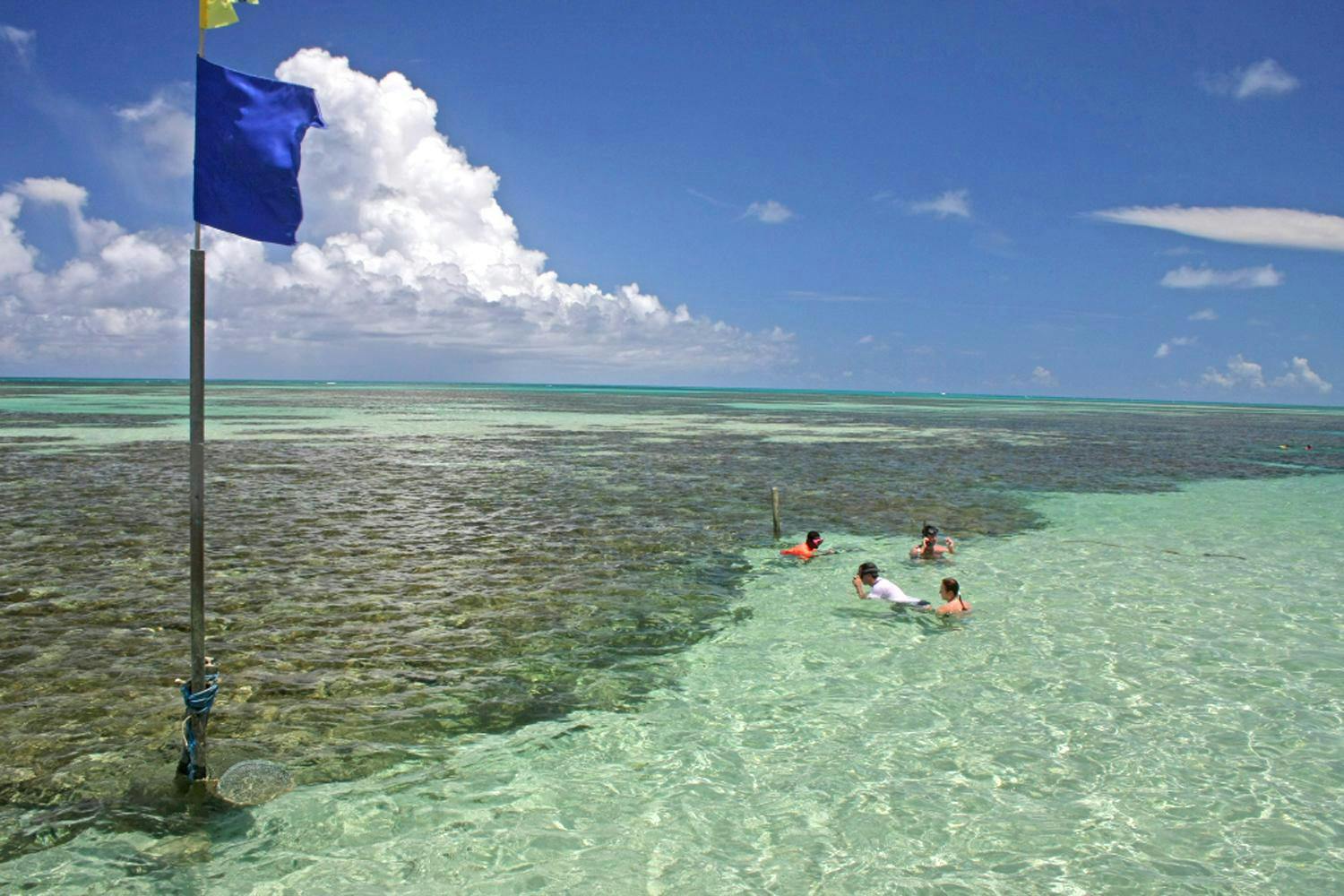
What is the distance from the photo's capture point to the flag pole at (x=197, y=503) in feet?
28.6

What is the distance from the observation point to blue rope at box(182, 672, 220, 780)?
9352 millimetres

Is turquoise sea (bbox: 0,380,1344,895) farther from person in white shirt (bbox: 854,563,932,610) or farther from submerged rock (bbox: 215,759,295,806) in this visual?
person in white shirt (bbox: 854,563,932,610)

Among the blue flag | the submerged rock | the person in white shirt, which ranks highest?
the blue flag

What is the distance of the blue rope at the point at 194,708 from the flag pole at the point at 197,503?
10mm

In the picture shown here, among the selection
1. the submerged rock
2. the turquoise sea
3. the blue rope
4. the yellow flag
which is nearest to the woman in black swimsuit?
the turquoise sea

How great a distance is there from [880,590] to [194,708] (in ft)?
43.9

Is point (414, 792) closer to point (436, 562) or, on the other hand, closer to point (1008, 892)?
point (1008, 892)

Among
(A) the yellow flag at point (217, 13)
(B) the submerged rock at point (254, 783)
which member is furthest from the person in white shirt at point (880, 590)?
(A) the yellow flag at point (217, 13)

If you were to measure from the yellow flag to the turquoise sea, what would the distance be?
840cm

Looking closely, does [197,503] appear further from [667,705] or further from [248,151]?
[667,705]

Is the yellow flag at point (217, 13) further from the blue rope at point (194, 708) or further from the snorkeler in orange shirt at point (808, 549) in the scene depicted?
the snorkeler in orange shirt at point (808, 549)

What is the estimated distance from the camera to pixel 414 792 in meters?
9.85

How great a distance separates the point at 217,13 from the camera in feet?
29.3

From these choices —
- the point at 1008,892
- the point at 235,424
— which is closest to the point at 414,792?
the point at 1008,892
